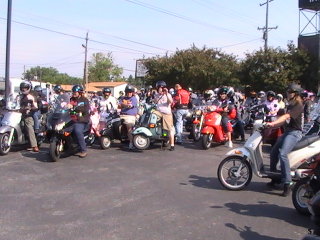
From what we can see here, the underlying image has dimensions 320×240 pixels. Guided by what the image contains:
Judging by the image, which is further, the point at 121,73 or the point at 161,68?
the point at 121,73

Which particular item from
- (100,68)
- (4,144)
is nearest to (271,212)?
(4,144)

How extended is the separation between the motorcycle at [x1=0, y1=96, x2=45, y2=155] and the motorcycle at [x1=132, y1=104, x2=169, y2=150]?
8.91 ft

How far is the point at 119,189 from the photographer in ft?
22.3

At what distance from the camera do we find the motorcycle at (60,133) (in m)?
9.05

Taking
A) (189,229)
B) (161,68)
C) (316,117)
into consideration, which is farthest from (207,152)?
(161,68)

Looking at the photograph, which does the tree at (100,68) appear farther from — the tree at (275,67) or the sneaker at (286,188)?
the sneaker at (286,188)

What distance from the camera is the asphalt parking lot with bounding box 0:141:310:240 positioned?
16.0ft

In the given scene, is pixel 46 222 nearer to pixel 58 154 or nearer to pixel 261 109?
pixel 58 154

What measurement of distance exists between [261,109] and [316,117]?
467 cm

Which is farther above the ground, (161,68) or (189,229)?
(161,68)

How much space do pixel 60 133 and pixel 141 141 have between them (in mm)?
2213

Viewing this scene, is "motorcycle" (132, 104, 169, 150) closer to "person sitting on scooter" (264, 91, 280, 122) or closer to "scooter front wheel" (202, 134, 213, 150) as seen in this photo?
"scooter front wheel" (202, 134, 213, 150)

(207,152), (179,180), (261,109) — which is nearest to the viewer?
(179,180)

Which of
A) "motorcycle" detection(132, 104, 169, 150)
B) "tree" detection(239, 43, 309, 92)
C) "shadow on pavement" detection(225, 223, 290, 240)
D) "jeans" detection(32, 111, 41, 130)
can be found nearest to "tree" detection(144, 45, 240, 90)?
"tree" detection(239, 43, 309, 92)
